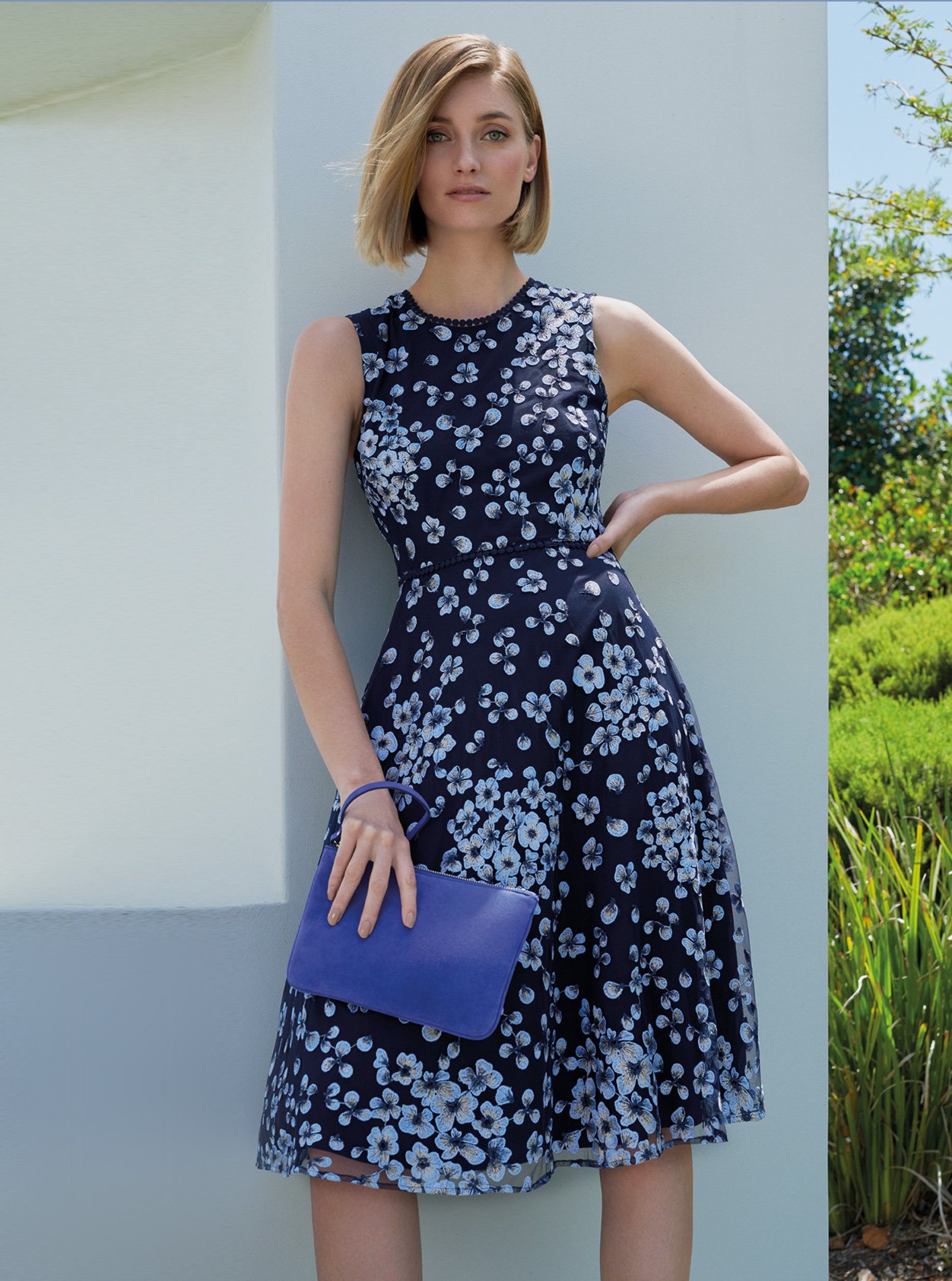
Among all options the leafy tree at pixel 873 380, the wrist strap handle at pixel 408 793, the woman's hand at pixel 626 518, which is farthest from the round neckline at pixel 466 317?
the leafy tree at pixel 873 380

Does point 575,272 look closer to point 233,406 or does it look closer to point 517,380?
point 517,380

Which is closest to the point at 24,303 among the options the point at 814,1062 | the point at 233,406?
the point at 233,406

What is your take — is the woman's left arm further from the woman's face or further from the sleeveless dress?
the woman's face

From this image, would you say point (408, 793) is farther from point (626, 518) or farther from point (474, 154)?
point (474, 154)

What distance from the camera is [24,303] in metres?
2.42

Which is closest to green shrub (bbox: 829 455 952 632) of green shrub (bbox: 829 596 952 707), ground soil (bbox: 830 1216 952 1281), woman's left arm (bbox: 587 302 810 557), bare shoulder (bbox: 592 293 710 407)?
green shrub (bbox: 829 596 952 707)

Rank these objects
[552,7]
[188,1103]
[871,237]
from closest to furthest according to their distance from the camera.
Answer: [188,1103]
[552,7]
[871,237]

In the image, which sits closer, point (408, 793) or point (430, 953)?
point (430, 953)

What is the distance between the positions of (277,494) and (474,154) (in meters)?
0.67

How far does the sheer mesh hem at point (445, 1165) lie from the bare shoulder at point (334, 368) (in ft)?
3.46

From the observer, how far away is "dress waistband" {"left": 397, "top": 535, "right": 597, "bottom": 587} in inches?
Result: 76.1

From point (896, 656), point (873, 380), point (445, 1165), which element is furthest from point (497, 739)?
point (873, 380)

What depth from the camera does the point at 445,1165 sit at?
1730 mm

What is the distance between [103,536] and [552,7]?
130 centimetres
